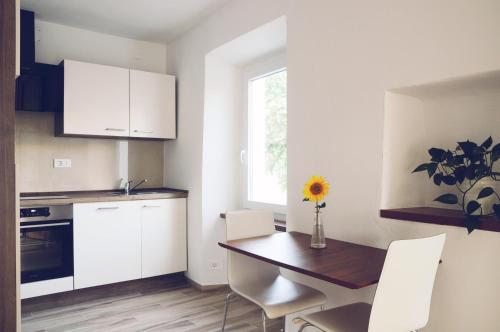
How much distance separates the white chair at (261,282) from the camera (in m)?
1.94

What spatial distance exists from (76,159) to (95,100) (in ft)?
2.15

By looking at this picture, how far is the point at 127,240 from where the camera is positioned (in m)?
3.39

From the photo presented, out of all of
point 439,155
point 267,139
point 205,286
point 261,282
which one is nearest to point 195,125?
point 267,139

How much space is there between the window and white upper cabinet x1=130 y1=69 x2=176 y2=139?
2.80 ft

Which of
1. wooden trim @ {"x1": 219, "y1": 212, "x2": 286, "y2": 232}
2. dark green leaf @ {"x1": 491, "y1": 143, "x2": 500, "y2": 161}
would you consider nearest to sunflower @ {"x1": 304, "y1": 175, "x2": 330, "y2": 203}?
dark green leaf @ {"x1": 491, "y1": 143, "x2": 500, "y2": 161}

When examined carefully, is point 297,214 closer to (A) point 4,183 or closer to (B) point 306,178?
(B) point 306,178

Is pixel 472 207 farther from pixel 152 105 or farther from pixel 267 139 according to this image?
pixel 152 105

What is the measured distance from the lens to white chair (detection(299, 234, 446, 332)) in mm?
1337

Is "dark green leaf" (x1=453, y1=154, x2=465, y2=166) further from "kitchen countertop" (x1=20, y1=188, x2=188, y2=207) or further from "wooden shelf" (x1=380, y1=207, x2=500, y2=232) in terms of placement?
"kitchen countertop" (x1=20, y1=188, x2=188, y2=207)

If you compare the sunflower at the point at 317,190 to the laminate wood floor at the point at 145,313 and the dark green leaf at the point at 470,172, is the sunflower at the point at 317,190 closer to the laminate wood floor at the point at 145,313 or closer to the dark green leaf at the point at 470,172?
the dark green leaf at the point at 470,172

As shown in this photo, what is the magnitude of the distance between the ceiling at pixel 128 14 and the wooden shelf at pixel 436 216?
225 centimetres

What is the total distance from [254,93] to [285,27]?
995 millimetres

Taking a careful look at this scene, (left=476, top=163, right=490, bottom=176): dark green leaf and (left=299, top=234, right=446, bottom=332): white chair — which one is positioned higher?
(left=476, top=163, right=490, bottom=176): dark green leaf

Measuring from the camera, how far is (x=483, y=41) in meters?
1.51
